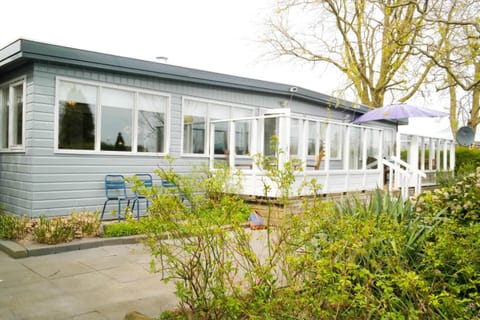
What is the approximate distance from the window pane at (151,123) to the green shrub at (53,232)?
2.76 m

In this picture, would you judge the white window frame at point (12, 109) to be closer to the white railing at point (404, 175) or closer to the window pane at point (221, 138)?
the window pane at point (221, 138)

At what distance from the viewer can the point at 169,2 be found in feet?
60.4

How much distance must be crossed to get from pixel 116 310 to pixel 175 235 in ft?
4.10

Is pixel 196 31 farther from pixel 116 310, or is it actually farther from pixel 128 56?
pixel 116 310

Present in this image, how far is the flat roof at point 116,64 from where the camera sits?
686 cm

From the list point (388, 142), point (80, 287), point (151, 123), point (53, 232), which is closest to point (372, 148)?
point (388, 142)

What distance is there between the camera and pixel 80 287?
4336 mm

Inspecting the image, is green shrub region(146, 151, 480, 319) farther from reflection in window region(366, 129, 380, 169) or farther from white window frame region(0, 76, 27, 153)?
reflection in window region(366, 129, 380, 169)

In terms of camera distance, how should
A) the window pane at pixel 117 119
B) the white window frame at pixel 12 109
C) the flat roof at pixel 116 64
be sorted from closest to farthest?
1. the flat roof at pixel 116 64
2. the white window frame at pixel 12 109
3. the window pane at pixel 117 119

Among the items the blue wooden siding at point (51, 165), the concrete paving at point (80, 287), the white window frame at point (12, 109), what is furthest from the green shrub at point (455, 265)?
the white window frame at point (12, 109)

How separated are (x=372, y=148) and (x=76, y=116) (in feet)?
25.8

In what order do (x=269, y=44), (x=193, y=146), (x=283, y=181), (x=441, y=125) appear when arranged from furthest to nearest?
(x=441, y=125)
(x=269, y=44)
(x=193, y=146)
(x=283, y=181)

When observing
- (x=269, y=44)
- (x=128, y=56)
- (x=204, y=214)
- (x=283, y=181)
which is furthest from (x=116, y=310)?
(x=269, y=44)

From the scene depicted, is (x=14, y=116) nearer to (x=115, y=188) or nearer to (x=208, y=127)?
(x=115, y=188)
